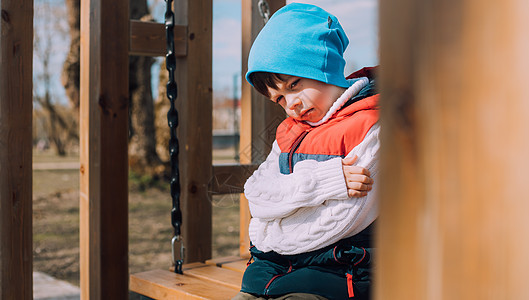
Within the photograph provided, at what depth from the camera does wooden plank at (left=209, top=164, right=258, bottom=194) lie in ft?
9.33

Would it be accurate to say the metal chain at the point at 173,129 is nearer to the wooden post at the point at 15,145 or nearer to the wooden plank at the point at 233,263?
the wooden plank at the point at 233,263

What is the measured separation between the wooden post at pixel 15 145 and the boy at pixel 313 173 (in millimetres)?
1261

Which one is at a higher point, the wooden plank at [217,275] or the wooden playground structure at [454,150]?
the wooden playground structure at [454,150]

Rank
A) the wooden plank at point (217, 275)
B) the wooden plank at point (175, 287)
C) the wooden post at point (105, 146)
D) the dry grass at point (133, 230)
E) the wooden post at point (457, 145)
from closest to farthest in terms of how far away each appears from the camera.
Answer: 1. the wooden post at point (457, 145)
2. the wooden plank at point (175, 287)
3. the wooden plank at point (217, 275)
4. the wooden post at point (105, 146)
5. the dry grass at point (133, 230)

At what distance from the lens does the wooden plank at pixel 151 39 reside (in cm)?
262

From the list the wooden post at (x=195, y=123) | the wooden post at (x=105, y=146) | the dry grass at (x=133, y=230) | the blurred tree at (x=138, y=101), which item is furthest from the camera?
the blurred tree at (x=138, y=101)

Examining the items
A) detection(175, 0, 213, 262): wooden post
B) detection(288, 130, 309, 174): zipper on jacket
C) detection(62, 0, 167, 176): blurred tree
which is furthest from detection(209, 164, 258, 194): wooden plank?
detection(62, 0, 167, 176): blurred tree

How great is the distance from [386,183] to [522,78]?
0.18m

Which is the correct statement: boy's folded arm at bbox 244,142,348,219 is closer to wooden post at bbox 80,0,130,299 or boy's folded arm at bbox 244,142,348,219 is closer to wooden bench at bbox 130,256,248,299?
wooden bench at bbox 130,256,248,299

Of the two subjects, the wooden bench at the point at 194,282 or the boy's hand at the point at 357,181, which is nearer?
the boy's hand at the point at 357,181

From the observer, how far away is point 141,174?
1203 cm

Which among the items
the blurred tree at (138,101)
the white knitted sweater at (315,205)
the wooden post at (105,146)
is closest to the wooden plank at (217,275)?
the wooden post at (105,146)

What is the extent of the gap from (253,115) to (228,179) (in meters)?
0.35

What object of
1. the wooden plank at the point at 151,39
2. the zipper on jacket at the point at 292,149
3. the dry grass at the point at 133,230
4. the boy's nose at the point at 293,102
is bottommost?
the dry grass at the point at 133,230
